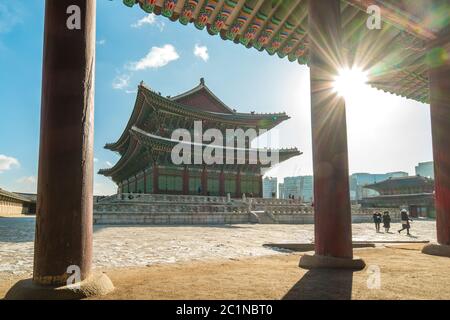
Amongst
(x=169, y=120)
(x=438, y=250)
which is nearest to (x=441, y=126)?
(x=438, y=250)

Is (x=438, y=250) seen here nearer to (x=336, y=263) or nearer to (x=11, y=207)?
(x=336, y=263)

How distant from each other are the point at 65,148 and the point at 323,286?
2575 mm

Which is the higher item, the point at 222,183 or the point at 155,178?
the point at 155,178

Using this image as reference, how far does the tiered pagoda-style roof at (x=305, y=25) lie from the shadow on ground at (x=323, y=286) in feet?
12.9

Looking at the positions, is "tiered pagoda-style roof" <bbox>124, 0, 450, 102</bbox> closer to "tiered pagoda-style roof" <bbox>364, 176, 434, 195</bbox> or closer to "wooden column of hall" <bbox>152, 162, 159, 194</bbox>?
"wooden column of hall" <bbox>152, 162, 159, 194</bbox>

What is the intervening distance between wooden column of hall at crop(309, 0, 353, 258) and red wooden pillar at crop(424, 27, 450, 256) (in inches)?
93.1

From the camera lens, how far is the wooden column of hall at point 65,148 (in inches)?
103

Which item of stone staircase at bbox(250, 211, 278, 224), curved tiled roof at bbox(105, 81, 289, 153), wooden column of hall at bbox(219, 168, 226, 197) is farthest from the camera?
wooden column of hall at bbox(219, 168, 226, 197)

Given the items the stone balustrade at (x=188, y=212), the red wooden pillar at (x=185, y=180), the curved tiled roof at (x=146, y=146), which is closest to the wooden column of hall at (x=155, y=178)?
the curved tiled roof at (x=146, y=146)

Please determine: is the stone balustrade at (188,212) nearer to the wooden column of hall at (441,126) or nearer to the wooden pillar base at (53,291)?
the wooden column of hall at (441,126)

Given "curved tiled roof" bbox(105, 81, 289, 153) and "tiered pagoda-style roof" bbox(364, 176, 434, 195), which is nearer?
"curved tiled roof" bbox(105, 81, 289, 153)

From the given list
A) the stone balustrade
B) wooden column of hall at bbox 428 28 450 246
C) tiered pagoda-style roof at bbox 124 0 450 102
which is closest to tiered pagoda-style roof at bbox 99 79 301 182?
the stone balustrade

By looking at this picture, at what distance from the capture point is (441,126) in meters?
5.61

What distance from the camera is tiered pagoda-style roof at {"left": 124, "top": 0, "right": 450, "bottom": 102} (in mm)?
5270
